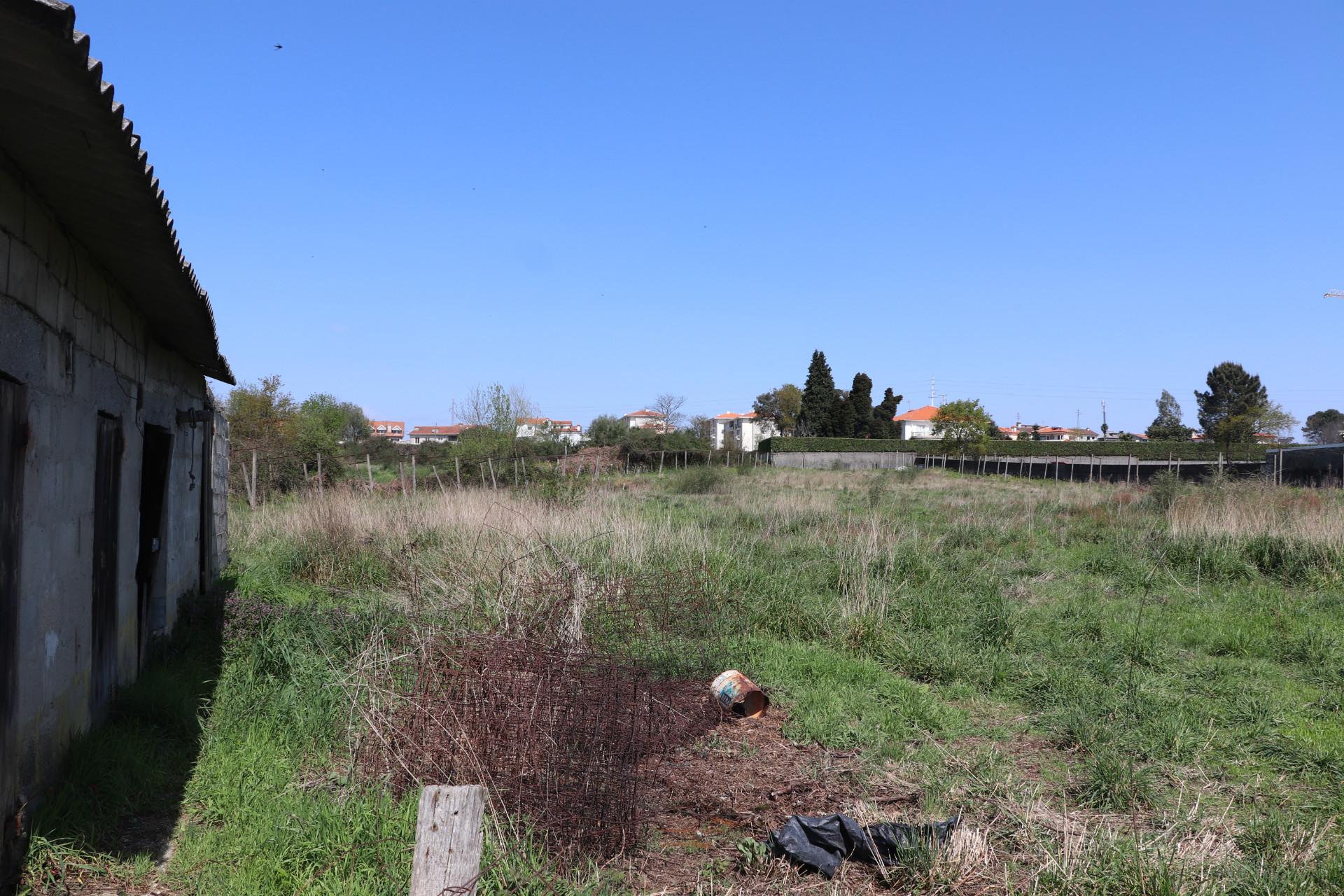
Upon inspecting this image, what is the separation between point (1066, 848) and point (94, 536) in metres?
5.03

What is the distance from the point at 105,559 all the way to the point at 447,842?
3.58m

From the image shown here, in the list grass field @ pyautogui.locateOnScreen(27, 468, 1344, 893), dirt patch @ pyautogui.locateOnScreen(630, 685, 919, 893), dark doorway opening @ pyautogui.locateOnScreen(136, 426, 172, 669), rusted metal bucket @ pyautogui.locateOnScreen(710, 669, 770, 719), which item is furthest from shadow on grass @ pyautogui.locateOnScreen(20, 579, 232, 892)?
rusted metal bucket @ pyautogui.locateOnScreen(710, 669, 770, 719)

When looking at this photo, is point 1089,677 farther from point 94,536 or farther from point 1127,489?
point 1127,489

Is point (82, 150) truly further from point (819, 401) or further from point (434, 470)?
point (819, 401)

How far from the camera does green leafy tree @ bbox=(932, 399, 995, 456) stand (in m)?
52.5

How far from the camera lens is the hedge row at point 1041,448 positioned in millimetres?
51969

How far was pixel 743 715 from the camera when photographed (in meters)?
6.32

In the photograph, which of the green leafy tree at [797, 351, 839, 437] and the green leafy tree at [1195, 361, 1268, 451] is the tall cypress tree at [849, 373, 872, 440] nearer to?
the green leafy tree at [797, 351, 839, 437]

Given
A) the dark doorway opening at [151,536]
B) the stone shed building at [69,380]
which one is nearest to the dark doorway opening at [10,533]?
the stone shed building at [69,380]

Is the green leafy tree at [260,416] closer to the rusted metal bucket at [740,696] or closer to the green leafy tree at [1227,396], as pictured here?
the rusted metal bucket at [740,696]

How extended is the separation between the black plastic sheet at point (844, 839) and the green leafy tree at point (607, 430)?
44.9 metres

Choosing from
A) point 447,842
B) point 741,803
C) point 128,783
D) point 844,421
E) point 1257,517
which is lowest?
point 741,803

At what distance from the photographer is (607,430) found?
171 feet

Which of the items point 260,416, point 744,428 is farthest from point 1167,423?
point 260,416
